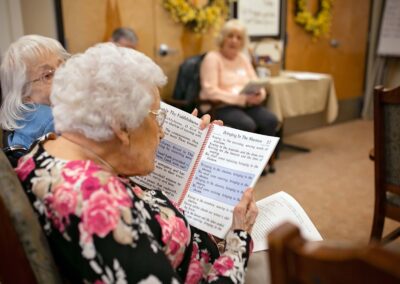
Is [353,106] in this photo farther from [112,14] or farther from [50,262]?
[50,262]

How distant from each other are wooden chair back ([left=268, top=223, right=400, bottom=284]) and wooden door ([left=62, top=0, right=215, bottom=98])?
107 inches

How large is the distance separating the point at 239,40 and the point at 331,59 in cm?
216

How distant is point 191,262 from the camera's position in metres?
0.98

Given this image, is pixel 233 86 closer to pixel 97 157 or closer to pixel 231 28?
pixel 231 28

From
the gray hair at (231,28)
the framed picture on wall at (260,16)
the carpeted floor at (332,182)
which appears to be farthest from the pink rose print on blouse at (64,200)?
the framed picture on wall at (260,16)

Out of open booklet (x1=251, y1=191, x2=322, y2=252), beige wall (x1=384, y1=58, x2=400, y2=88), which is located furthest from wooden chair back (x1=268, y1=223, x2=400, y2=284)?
beige wall (x1=384, y1=58, x2=400, y2=88)

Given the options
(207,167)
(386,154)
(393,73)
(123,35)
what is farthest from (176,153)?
(393,73)

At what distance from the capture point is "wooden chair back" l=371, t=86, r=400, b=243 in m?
1.52

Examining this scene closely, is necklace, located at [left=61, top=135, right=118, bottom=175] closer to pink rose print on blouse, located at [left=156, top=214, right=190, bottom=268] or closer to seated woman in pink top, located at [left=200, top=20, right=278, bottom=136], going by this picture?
pink rose print on blouse, located at [left=156, top=214, right=190, bottom=268]

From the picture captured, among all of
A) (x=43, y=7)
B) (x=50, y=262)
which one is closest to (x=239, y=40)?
(x=43, y=7)

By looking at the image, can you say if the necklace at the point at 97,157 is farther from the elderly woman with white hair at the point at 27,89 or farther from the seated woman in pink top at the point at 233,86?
the seated woman in pink top at the point at 233,86

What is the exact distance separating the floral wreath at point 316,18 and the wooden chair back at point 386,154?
312 centimetres

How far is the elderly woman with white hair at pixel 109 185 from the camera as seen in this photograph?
71cm

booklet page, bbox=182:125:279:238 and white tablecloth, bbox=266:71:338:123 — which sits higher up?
booklet page, bbox=182:125:279:238
